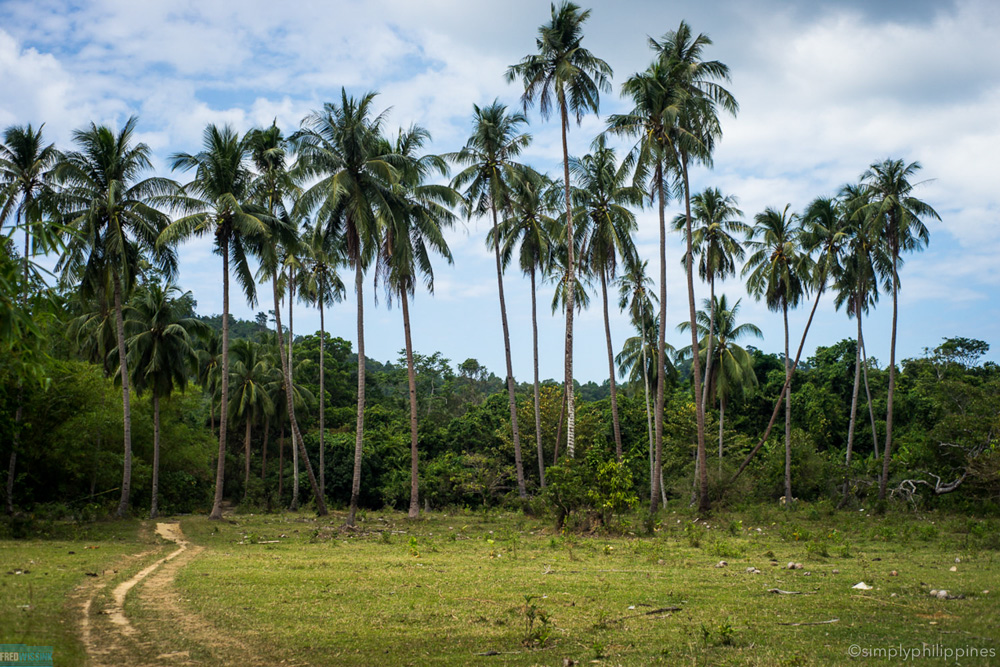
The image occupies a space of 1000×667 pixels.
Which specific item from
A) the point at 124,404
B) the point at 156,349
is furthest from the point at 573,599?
the point at 156,349

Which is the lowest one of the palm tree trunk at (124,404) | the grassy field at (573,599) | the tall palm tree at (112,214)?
the grassy field at (573,599)

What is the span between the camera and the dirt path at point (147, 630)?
6676 millimetres

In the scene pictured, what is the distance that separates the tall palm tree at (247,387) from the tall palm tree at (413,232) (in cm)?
1484

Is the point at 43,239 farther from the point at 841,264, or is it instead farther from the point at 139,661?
the point at 841,264

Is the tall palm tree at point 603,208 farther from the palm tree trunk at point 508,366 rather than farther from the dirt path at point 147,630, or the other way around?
the dirt path at point 147,630

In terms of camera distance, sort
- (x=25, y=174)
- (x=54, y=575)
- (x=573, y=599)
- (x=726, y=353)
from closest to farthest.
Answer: (x=573, y=599) < (x=54, y=575) < (x=25, y=174) < (x=726, y=353)

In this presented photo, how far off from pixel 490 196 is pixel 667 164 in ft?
24.5

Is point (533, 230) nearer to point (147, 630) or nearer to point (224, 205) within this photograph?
point (224, 205)

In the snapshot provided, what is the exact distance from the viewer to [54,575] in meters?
11.3

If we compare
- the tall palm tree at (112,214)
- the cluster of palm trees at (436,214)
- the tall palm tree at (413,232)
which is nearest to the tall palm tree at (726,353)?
the cluster of palm trees at (436,214)

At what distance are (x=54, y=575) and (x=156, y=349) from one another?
18221mm

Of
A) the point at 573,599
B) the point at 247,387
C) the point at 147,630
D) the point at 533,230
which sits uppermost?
the point at 533,230

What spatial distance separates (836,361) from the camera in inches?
1790

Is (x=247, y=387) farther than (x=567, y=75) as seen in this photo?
Yes
